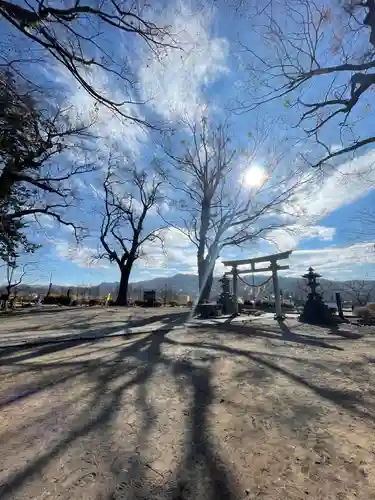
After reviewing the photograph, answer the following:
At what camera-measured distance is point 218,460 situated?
179 centimetres

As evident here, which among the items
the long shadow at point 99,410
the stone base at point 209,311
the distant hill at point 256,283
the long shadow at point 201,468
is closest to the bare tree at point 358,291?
the distant hill at point 256,283

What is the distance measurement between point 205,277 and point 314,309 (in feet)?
21.4

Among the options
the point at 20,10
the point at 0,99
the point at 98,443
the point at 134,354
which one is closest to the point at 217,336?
the point at 134,354

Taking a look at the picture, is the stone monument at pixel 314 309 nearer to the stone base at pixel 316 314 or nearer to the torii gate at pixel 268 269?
the stone base at pixel 316 314

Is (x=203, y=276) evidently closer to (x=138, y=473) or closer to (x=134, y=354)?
(x=134, y=354)

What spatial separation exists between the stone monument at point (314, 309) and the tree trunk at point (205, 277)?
6.04 meters

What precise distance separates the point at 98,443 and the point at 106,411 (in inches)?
20.8

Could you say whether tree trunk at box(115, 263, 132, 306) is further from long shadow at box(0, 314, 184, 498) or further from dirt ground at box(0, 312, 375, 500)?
dirt ground at box(0, 312, 375, 500)

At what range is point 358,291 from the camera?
61.5 ft

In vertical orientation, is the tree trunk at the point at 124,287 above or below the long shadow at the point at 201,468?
above

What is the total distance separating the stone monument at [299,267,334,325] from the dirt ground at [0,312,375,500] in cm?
508

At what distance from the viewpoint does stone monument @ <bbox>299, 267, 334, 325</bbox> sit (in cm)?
914

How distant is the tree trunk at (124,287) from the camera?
63.3 feet

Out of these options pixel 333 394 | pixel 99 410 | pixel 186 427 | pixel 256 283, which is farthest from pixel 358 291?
pixel 99 410
